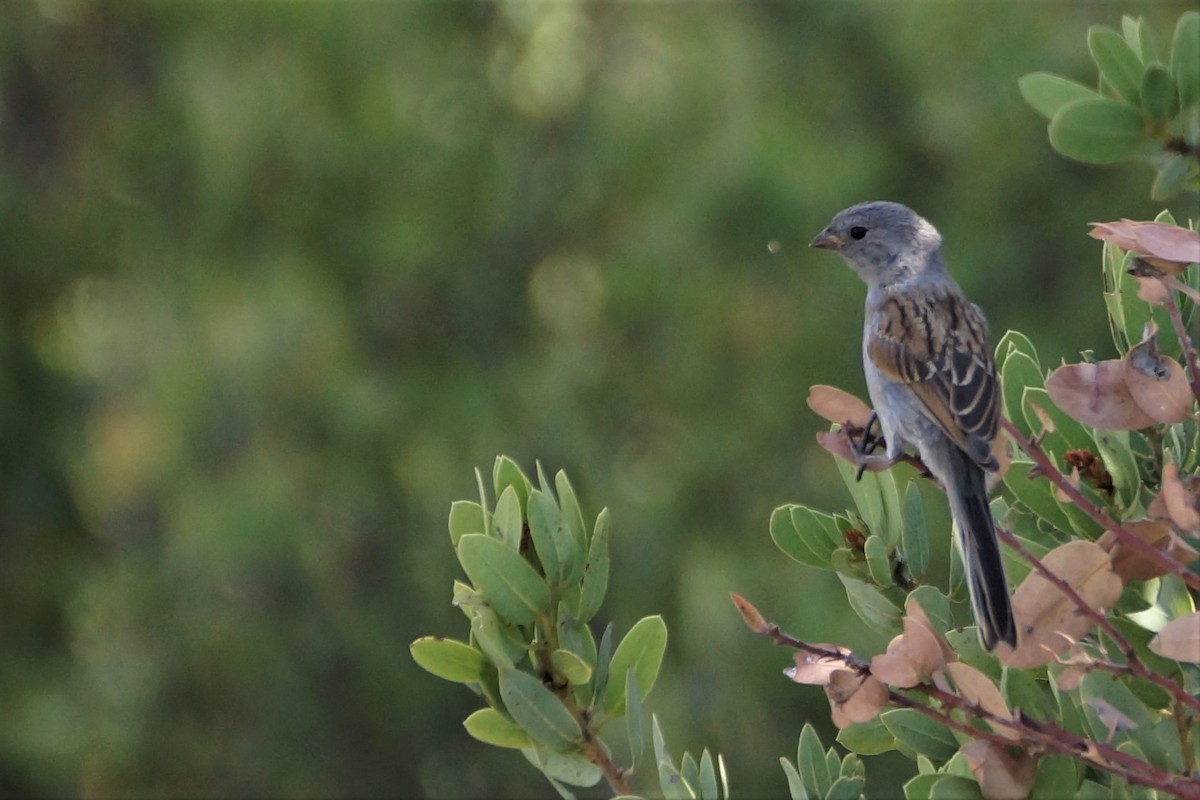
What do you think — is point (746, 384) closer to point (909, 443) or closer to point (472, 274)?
point (472, 274)

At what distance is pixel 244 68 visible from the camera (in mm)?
6734

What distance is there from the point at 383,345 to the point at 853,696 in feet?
17.5

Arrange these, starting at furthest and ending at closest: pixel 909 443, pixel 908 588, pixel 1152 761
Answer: pixel 909 443 → pixel 908 588 → pixel 1152 761

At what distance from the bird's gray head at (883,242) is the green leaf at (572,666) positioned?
1923 millimetres

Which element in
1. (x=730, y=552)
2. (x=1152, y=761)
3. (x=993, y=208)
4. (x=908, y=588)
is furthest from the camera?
(x=993, y=208)

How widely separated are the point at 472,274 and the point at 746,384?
126 centimetres

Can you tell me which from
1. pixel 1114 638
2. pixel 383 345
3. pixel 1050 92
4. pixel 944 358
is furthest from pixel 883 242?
pixel 383 345

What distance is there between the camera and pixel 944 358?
282 cm

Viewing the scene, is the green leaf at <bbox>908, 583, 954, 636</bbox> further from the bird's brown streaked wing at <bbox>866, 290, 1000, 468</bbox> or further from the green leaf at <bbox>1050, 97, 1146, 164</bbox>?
the bird's brown streaked wing at <bbox>866, 290, 1000, 468</bbox>

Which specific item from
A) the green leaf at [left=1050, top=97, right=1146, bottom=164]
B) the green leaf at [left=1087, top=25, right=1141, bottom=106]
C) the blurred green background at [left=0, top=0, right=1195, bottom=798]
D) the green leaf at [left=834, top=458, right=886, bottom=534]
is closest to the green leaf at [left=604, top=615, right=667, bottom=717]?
the green leaf at [left=834, top=458, right=886, bottom=534]

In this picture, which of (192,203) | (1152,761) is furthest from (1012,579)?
(192,203)

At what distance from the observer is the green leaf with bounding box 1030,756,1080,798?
55.2 inches

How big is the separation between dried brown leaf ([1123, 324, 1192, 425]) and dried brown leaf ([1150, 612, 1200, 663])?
0.81ft

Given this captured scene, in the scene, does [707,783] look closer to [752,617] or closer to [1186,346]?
[752,617]
